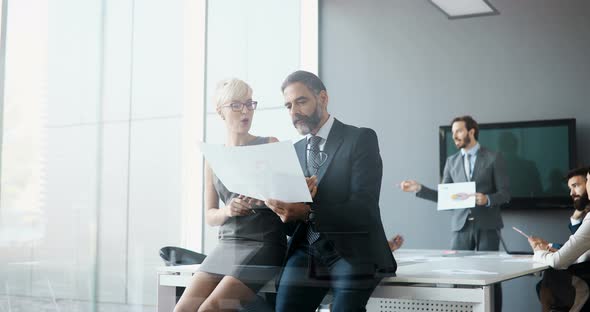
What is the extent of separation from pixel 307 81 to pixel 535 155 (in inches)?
135

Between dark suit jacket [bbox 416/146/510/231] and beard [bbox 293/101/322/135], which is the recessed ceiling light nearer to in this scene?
dark suit jacket [bbox 416/146/510/231]

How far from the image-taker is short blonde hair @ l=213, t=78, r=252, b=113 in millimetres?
2229

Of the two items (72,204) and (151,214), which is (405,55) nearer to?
(151,214)

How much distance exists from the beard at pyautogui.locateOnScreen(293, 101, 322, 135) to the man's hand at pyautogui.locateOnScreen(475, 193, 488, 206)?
86.2 inches

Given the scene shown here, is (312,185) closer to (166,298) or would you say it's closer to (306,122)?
(306,122)

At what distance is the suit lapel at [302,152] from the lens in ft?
6.59

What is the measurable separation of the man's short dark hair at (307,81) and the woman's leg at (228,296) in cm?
60

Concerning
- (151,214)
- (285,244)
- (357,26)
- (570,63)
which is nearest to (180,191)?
(151,214)

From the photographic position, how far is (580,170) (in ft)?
13.0

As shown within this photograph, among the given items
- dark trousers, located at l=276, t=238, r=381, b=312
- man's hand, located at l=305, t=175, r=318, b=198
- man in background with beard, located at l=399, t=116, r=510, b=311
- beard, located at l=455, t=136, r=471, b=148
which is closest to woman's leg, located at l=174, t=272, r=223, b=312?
dark trousers, located at l=276, t=238, r=381, b=312

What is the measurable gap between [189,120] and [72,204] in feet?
1.48

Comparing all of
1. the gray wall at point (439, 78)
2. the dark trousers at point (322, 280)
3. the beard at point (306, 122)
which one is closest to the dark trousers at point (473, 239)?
the gray wall at point (439, 78)

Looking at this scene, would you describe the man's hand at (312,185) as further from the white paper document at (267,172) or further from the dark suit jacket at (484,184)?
the dark suit jacket at (484,184)

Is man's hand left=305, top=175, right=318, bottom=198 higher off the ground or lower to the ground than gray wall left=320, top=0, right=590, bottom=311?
lower
